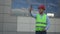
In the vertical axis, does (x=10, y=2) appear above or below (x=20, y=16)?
above

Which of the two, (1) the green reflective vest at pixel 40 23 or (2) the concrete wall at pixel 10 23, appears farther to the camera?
(2) the concrete wall at pixel 10 23

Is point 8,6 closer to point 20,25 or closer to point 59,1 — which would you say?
point 20,25

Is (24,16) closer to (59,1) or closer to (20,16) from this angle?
(20,16)

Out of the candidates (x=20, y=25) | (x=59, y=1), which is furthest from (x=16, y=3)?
(x=59, y=1)

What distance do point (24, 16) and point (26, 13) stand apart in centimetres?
19

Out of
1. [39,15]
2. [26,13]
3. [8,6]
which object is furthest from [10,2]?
[39,15]

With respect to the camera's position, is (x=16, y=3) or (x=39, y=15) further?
(x=16, y=3)

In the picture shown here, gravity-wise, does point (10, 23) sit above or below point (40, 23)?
below

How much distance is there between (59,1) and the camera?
37.5ft

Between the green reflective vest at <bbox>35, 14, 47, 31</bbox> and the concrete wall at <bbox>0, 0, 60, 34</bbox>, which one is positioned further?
the concrete wall at <bbox>0, 0, 60, 34</bbox>

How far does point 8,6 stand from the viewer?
11273mm

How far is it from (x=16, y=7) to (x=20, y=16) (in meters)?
0.55

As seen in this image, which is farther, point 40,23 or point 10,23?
point 10,23

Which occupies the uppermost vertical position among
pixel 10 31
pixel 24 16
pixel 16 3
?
pixel 16 3
